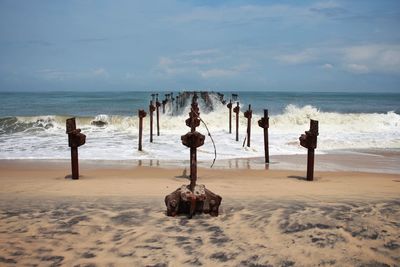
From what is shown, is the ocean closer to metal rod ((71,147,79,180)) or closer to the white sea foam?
the white sea foam

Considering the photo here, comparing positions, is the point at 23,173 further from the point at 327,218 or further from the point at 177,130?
the point at 177,130

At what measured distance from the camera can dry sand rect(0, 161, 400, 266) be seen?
3.31 metres

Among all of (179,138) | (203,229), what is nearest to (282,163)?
(179,138)

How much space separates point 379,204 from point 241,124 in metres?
20.3

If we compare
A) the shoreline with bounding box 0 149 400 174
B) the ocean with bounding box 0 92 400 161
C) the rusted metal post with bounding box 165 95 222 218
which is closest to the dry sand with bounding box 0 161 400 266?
the rusted metal post with bounding box 165 95 222 218

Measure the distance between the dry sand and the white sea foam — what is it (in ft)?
21.7

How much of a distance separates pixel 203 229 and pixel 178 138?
13522 mm

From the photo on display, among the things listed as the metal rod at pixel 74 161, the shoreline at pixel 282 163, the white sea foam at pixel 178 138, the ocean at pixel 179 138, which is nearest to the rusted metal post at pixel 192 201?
the metal rod at pixel 74 161

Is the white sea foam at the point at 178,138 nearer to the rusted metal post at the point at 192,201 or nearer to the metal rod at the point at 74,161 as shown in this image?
the metal rod at the point at 74,161

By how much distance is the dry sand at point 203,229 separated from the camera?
331 cm

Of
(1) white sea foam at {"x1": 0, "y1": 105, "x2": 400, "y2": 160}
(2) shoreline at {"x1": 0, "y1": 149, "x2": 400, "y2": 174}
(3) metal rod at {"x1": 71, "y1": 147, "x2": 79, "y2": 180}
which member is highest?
(3) metal rod at {"x1": 71, "y1": 147, "x2": 79, "y2": 180}

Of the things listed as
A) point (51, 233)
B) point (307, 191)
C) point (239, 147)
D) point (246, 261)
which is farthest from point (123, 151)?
point (246, 261)

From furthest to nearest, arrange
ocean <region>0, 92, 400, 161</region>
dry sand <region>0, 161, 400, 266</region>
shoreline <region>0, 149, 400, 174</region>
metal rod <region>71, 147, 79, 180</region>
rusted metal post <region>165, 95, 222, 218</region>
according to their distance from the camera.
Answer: ocean <region>0, 92, 400, 161</region> → shoreline <region>0, 149, 400, 174</region> → metal rod <region>71, 147, 79, 180</region> → rusted metal post <region>165, 95, 222, 218</region> → dry sand <region>0, 161, 400, 266</region>

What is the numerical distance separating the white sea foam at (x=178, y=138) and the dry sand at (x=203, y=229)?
21.7 ft
